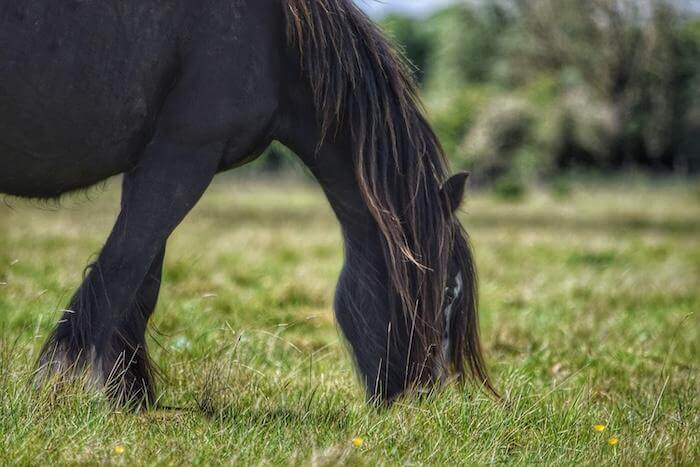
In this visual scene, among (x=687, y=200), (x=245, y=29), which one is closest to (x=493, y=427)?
(x=245, y=29)

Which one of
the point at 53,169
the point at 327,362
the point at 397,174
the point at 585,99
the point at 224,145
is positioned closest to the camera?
the point at 53,169

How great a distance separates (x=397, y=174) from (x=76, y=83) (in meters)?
1.27

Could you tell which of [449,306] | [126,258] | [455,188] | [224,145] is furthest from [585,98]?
[126,258]

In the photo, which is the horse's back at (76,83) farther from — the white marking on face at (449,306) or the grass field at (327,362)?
the white marking on face at (449,306)

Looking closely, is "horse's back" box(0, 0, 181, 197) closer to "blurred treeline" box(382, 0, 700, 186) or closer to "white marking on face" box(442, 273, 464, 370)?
"white marking on face" box(442, 273, 464, 370)

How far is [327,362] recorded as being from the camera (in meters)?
4.49

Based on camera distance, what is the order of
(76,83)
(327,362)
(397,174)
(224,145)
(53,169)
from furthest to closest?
(327,362) → (397,174) → (224,145) → (53,169) → (76,83)

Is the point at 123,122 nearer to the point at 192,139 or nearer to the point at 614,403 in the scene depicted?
the point at 192,139

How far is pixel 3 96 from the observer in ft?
9.87

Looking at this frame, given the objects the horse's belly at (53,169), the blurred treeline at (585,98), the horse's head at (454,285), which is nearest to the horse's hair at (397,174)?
the horse's head at (454,285)

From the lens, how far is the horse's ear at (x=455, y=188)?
Result: 360cm

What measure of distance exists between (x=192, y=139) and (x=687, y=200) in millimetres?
20622

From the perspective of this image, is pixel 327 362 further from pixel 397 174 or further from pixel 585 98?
pixel 585 98

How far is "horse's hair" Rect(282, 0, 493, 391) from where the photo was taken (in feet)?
11.3
